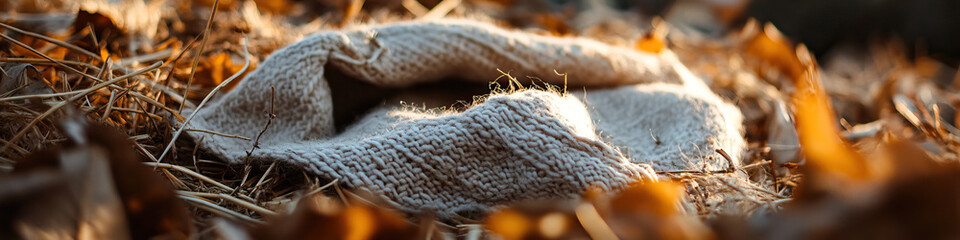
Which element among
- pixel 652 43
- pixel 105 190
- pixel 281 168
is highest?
pixel 652 43

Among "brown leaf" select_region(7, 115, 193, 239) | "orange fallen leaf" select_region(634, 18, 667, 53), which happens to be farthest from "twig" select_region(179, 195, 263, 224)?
"orange fallen leaf" select_region(634, 18, 667, 53)

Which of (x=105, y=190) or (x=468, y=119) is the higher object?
(x=468, y=119)

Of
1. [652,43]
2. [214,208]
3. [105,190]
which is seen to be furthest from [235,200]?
[652,43]

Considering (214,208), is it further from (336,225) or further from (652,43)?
(652,43)

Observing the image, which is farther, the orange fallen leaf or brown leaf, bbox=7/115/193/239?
the orange fallen leaf

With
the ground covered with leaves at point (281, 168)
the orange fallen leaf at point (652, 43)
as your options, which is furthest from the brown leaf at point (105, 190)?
the orange fallen leaf at point (652, 43)

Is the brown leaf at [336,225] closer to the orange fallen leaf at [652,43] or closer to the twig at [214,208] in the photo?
the twig at [214,208]

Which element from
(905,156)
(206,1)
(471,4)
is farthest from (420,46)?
(471,4)

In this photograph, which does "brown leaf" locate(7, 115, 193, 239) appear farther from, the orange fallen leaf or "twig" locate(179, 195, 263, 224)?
the orange fallen leaf
